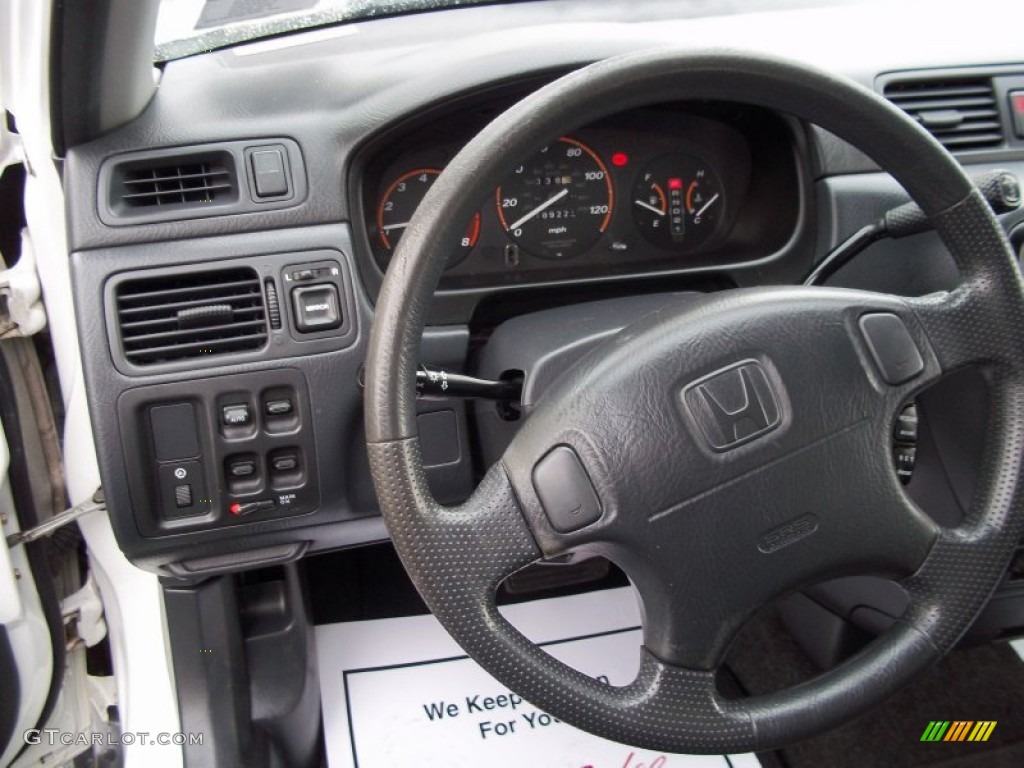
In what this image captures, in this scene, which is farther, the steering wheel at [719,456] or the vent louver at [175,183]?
the vent louver at [175,183]

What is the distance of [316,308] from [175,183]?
8.3 inches

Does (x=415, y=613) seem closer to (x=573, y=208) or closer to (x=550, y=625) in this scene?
(x=550, y=625)

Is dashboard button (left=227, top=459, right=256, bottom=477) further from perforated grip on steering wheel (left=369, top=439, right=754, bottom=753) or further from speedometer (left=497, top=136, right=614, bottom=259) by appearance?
speedometer (left=497, top=136, right=614, bottom=259)

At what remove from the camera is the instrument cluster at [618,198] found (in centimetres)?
112

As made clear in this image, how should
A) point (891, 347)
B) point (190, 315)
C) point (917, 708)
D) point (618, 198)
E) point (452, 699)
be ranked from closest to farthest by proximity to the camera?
point (891, 347) < point (190, 315) < point (618, 198) < point (452, 699) < point (917, 708)

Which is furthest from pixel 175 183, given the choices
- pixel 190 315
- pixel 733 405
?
pixel 733 405

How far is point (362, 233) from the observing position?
1045mm

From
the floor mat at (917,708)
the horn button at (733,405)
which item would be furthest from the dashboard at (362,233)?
the floor mat at (917,708)

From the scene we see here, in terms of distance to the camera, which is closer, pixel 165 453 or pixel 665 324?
pixel 665 324

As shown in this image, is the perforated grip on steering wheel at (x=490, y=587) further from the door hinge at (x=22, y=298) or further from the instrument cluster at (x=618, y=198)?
the door hinge at (x=22, y=298)

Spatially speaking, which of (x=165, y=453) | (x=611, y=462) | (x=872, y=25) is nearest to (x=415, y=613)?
(x=165, y=453)

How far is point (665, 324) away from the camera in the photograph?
2.62 feet

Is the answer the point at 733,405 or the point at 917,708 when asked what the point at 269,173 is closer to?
the point at 733,405

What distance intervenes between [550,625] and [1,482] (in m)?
0.84
